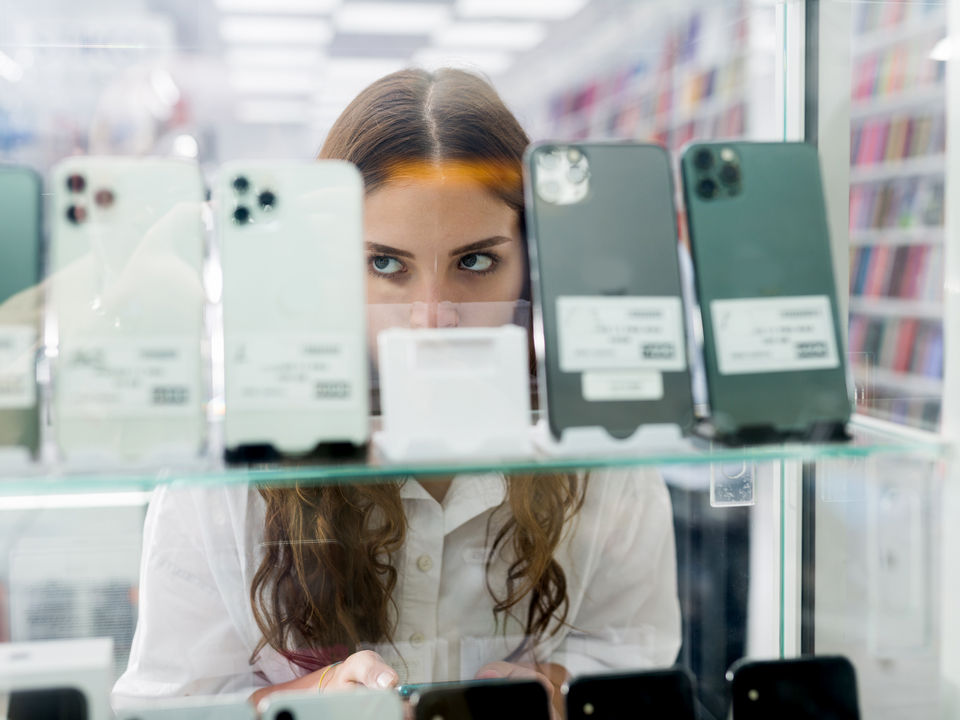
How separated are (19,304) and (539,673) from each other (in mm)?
666

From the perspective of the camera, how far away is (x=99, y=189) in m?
0.54

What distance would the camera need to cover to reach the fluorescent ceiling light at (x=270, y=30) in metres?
1.07

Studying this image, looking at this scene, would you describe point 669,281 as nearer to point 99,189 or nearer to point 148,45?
point 99,189

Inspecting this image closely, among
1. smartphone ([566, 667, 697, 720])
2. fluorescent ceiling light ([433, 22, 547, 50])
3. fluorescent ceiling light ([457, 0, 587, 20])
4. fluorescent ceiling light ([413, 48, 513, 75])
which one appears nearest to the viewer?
smartphone ([566, 667, 697, 720])

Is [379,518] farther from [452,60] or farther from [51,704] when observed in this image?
[452,60]

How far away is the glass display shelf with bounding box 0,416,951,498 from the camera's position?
0.51 metres

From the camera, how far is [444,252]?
845mm

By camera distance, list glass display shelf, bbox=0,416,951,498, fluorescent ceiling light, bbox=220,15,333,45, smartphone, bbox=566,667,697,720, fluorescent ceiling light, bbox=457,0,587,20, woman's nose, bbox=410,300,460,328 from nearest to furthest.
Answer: glass display shelf, bbox=0,416,951,498 → smartphone, bbox=566,667,697,720 → woman's nose, bbox=410,300,460,328 → fluorescent ceiling light, bbox=220,15,333,45 → fluorescent ceiling light, bbox=457,0,587,20

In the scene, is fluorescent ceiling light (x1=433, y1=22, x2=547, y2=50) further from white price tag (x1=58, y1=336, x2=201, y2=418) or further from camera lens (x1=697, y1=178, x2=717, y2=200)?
white price tag (x1=58, y1=336, x2=201, y2=418)

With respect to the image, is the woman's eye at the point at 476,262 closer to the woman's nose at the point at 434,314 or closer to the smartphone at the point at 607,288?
the woman's nose at the point at 434,314

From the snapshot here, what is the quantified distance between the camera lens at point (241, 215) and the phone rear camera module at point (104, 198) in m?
0.08

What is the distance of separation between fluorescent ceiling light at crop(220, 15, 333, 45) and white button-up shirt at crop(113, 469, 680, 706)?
62 centimetres

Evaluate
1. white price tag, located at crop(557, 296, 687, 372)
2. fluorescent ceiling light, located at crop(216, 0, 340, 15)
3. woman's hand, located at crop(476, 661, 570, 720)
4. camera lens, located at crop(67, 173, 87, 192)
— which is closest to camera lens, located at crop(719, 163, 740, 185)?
white price tag, located at crop(557, 296, 687, 372)

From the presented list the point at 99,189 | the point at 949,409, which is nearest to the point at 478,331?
the point at 99,189
